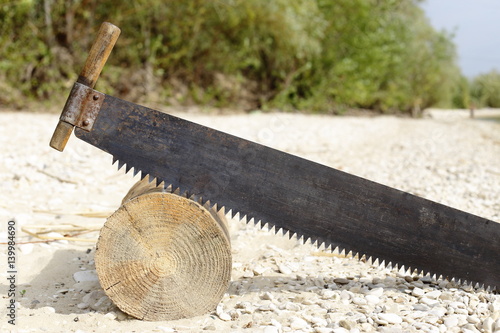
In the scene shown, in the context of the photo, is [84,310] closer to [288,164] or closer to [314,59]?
[288,164]

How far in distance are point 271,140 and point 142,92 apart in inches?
223

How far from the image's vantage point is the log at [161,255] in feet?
9.02

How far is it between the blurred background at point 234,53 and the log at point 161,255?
9.18 metres

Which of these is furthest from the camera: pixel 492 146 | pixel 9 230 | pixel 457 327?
pixel 492 146

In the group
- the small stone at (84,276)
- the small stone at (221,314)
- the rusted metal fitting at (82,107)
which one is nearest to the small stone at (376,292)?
the small stone at (221,314)

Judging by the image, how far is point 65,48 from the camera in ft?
41.1

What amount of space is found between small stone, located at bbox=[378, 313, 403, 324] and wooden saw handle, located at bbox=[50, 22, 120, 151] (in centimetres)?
209

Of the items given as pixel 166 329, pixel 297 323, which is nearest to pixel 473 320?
pixel 297 323

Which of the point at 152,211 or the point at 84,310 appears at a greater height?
the point at 152,211

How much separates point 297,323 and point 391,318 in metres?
0.54

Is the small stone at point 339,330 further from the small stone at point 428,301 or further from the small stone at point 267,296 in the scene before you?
the small stone at point 428,301

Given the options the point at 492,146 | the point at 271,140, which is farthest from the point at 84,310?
the point at 492,146

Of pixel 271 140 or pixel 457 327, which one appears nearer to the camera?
pixel 457 327

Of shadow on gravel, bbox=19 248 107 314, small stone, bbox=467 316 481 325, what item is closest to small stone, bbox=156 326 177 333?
shadow on gravel, bbox=19 248 107 314
